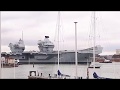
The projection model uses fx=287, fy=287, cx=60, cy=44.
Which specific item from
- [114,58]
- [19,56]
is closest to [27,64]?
[19,56]

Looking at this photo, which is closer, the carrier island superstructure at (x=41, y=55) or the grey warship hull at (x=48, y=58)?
the grey warship hull at (x=48, y=58)

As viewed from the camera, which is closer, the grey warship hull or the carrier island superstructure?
the grey warship hull

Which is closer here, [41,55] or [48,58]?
[48,58]
